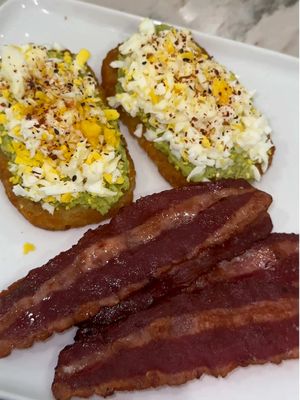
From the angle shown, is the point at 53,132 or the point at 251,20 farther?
the point at 251,20

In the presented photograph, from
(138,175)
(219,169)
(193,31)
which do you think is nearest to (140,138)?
(138,175)

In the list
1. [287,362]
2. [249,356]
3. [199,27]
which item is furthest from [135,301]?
[199,27]

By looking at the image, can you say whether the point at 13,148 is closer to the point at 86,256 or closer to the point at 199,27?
the point at 86,256

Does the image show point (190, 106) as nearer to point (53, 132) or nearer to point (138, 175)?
point (138, 175)

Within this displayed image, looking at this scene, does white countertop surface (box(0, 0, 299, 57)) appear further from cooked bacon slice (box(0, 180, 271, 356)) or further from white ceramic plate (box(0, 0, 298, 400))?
cooked bacon slice (box(0, 180, 271, 356))

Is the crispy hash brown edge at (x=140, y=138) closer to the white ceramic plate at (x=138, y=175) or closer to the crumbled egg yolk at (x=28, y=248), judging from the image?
the white ceramic plate at (x=138, y=175)
